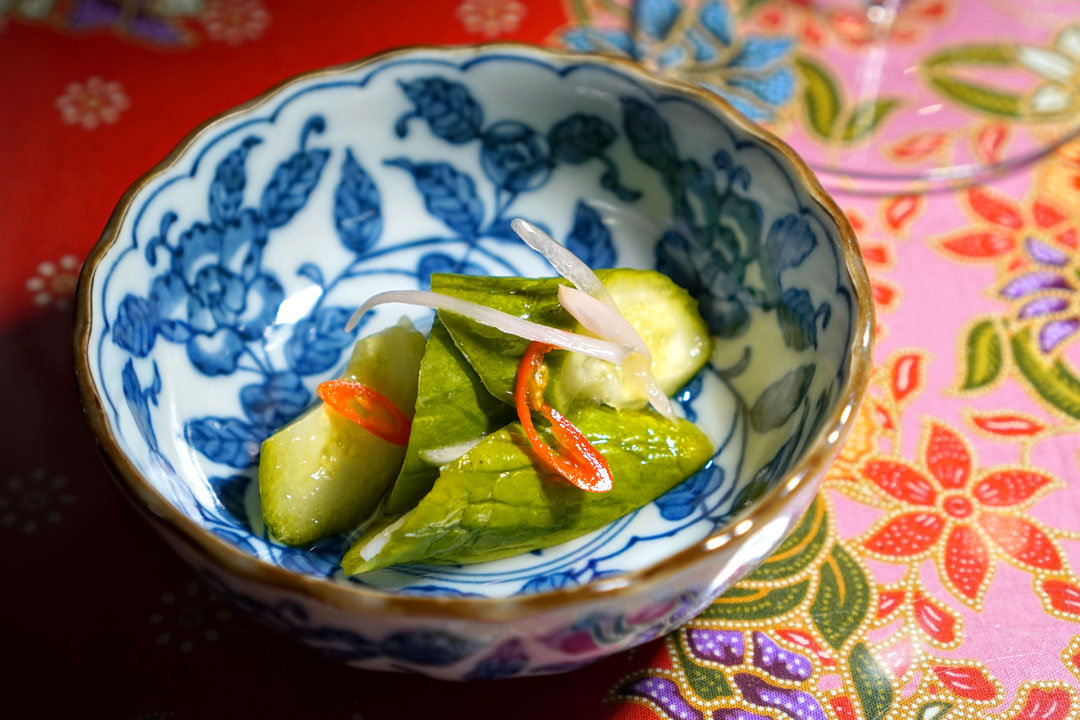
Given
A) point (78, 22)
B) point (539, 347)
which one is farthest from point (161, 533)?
point (78, 22)

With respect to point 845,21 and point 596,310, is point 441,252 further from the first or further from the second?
point 845,21

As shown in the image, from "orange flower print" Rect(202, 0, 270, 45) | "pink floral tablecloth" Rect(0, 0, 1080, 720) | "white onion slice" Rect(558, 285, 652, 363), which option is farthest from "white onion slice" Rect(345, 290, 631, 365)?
"orange flower print" Rect(202, 0, 270, 45)

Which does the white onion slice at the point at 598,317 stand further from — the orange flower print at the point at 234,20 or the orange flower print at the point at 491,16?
the orange flower print at the point at 234,20

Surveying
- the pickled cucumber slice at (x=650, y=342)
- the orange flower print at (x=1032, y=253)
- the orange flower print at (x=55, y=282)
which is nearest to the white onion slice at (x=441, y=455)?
the pickled cucumber slice at (x=650, y=342)

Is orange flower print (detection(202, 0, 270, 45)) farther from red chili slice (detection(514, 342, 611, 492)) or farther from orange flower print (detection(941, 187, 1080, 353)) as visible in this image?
orange flower print (detection(941, 187, 1080, 353))

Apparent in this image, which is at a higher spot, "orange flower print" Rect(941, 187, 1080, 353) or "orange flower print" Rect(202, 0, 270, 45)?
"orange flower print" Rect(202, 0, 270, 45)

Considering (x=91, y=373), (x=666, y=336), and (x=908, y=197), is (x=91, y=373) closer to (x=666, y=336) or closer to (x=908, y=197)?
(x=666, y=336)

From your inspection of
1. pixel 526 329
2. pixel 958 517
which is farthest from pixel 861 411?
pixel 526 329
